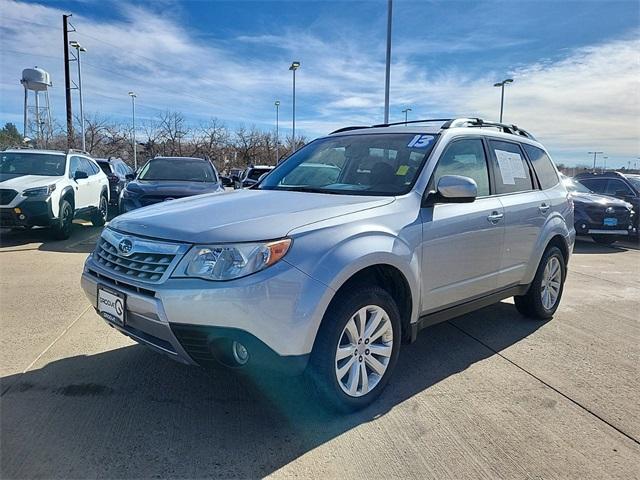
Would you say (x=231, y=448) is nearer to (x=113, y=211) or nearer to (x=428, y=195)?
(x=428, y=195)

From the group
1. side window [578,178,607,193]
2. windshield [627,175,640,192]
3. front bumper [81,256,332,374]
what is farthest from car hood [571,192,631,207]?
front bumper [81,256,332,374]

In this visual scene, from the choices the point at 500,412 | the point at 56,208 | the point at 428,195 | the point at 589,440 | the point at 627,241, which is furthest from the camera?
the point at 627,241

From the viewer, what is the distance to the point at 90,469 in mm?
2469

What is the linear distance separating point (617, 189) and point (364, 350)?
12.7m

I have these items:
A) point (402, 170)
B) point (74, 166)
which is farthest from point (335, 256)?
point (74, 166)

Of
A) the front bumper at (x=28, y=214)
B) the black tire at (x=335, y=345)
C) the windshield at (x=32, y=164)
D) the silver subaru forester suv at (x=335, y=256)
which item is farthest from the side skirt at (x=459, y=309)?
the windshield at (x=32, y=164)

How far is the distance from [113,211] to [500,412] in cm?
1298

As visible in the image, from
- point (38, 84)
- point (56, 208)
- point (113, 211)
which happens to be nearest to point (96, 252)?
point (56, 208)

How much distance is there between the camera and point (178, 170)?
9539mm

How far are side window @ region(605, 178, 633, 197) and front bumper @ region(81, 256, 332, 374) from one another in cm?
1287

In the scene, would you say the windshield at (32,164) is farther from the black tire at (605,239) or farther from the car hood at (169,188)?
the black tire at (605,239)

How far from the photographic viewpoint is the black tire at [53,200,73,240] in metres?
8.72

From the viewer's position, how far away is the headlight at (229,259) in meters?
2.59

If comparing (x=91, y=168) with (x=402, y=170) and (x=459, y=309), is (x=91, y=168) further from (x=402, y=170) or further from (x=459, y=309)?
(x=459, y=309)
